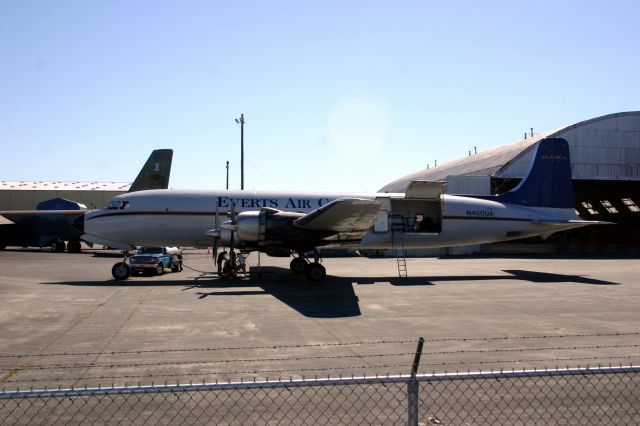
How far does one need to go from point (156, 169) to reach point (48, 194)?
114 ft

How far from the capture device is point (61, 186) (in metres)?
76.7

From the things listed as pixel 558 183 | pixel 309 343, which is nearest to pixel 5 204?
pixel 558 183

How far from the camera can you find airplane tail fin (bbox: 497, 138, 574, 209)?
27328mm

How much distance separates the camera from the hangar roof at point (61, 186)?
74.1m

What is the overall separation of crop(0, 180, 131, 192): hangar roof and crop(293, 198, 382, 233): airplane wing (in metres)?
61.1

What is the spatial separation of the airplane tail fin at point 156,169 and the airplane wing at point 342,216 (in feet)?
92.7

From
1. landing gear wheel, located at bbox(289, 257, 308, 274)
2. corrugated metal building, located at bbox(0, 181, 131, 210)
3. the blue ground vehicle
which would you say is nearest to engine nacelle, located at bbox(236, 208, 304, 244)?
landing gear wheel, located at bbox(289, 257, 308, 274)

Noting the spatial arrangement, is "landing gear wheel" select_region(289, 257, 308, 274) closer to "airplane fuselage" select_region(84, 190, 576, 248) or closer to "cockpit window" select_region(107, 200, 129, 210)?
"airplane fuselage" select_region(84, 190, 576, 248)

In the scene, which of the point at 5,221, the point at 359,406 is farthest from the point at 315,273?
the point at 5,221

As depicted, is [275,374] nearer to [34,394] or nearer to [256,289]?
[34,394]

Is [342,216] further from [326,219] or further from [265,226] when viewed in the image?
[265,226]

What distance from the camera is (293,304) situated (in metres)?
15.3

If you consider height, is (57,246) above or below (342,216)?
below

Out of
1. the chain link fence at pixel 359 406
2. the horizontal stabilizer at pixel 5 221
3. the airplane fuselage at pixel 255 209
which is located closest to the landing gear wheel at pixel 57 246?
the horizontal stabilizer at pixel 5 221
